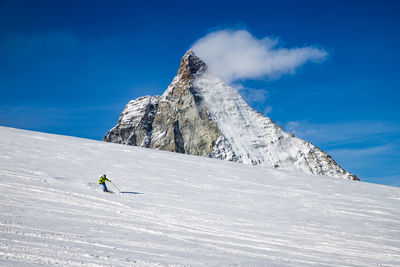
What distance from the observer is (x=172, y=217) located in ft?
43.0

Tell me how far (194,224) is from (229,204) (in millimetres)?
5408

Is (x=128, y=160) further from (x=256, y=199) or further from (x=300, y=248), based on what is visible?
(x=300, y=248)

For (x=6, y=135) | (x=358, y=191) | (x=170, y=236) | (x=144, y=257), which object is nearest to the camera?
(x=144, y=257)

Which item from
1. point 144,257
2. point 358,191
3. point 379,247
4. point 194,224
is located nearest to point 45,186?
point 194,224

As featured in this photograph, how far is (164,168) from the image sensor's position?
25.7 meters

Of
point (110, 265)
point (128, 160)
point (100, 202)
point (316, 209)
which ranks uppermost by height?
point (128, 160)

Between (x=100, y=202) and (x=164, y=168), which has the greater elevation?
(x=164, y=168)

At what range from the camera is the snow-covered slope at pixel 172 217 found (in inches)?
321

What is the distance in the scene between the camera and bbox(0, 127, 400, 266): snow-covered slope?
8164 millimetres

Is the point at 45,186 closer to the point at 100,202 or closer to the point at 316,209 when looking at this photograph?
the point at 100,202

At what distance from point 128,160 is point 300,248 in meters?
18.5

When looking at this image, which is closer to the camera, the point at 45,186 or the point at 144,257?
the point at 144,257

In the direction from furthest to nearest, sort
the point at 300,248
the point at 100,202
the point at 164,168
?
the point at 164,168 → the point at 100,202 → the point at 300,248

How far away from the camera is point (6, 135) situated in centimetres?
2984
